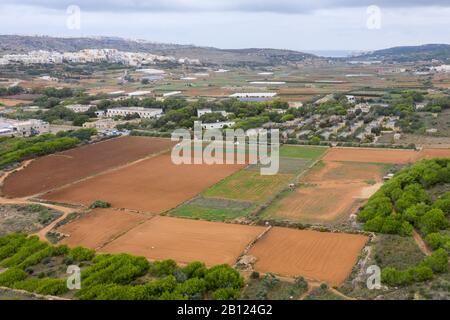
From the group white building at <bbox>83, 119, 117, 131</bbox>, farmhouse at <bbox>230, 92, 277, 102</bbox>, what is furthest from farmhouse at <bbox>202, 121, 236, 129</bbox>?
farmhouse at <bbox>230, 92, 277, 102</bbox>

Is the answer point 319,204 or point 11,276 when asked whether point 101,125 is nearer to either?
point 319,204

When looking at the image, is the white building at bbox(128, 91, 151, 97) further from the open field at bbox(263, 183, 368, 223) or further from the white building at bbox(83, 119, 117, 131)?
the open field at bbox(263, 183, 368, 223)

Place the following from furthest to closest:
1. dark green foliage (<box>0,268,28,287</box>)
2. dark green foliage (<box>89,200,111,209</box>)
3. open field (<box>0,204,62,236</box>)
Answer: dark green foliage (<box>89,200,111,209</box>), open field (<box>0,204,62,236</box>), dark green foliage (<box>0,268,28,287</box>)

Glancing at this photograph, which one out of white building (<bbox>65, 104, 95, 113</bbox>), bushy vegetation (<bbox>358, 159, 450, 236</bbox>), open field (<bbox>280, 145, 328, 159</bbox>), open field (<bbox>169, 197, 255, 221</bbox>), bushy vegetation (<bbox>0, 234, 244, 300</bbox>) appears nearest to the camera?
bushy vegetation (<bbox>0, 234, 244, 300</bbox>)

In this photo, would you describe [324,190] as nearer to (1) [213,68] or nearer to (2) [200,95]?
(2) [200,95]

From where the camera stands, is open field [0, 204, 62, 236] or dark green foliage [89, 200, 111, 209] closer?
open field [0, 204, 62, 236]

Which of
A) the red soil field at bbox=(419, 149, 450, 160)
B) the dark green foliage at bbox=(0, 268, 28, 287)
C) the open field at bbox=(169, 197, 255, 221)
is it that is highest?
the red soil field at bbox=(419, 149, 450, 160)

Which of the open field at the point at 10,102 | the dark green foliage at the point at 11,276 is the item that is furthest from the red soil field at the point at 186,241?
the open field at the point at 10,102
